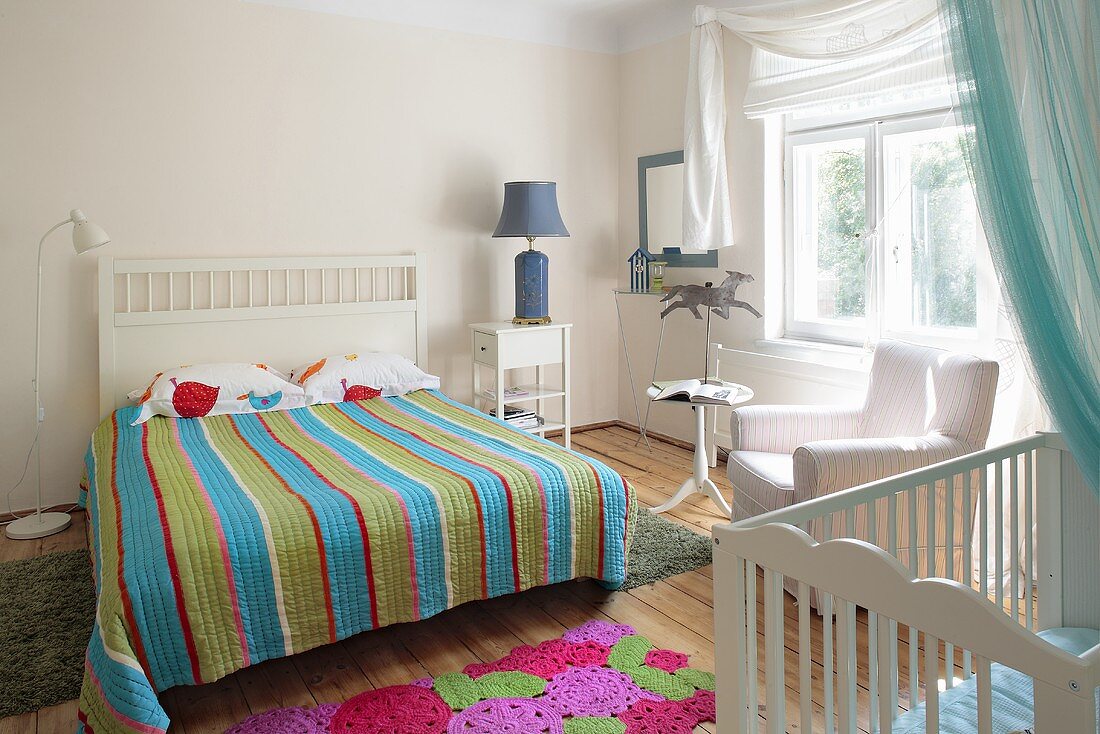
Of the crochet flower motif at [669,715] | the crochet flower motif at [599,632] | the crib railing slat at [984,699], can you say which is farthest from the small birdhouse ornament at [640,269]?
the crib railing slat at [984,699]

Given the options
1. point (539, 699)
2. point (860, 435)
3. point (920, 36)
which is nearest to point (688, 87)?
point (920, 36)

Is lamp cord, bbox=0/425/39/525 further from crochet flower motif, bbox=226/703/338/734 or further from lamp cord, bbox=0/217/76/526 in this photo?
crochet flower motif, bbox=226/703/338/734

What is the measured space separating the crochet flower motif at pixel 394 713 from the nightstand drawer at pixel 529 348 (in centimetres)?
234

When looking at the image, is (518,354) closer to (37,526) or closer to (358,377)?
(358,377)

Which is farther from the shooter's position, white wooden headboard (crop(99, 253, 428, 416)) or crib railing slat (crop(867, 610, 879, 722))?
white wooden headboard (crop(99, 253, 428, 416))

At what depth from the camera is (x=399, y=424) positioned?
3529 mm

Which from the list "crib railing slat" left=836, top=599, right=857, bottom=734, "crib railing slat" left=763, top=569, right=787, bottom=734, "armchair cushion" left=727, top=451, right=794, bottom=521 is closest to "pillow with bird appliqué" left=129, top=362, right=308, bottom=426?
"armchair cushion" left=727, top=451, right=794, bottom=521

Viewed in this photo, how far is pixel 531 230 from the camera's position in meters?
4.46

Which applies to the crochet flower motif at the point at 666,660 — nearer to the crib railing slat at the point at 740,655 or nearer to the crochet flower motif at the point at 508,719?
the crochet flower motif at the point at 508,719

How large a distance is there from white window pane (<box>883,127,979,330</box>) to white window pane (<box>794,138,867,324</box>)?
6.3 inches

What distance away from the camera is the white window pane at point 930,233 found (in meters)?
3.38

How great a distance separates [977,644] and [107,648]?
1866 millimetres

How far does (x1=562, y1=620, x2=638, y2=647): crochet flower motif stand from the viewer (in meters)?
2.63

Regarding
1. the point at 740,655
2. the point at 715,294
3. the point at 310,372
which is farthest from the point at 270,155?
the point at 740,655
